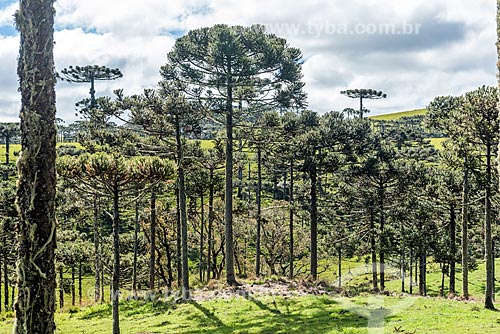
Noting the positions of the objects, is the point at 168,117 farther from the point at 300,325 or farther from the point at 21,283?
the point at 21,283

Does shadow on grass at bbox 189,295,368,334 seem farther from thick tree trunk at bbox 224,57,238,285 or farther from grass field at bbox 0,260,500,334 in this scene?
thick tree trunk at bbox 224,57,238,285

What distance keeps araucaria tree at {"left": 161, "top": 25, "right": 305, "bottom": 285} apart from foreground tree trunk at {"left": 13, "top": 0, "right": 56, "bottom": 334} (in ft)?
39.6

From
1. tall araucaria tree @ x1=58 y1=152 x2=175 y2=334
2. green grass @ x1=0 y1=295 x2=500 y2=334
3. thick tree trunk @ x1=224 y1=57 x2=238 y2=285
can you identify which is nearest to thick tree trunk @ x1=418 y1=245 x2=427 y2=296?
green grass @ x1=0 y1=295 x2=500 y2=334

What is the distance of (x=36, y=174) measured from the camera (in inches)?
219

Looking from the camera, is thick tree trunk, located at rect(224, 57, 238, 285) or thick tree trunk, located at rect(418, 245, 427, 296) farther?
thick tree trunk, located at rect(418, 245, 427, 296)

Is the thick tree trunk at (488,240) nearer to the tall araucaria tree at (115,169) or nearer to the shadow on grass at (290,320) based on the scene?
the shadow on grass at (290,320)

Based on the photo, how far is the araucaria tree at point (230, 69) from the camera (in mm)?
18219

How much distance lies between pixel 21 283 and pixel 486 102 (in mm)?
16538

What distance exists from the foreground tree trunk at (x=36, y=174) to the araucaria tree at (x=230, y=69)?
12.1 m

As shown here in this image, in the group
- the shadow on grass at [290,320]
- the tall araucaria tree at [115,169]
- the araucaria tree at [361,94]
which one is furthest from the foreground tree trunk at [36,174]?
the araucaria tree at [361,94]

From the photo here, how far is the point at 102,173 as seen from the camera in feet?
37.8

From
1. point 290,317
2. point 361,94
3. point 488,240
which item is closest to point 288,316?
point 290,317

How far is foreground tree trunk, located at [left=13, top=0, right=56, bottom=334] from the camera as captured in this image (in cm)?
547

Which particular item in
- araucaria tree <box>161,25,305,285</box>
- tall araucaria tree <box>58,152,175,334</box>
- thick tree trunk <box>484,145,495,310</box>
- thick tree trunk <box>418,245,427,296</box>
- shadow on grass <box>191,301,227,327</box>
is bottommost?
thick tree trunk <box>418,245,427,296</box>
